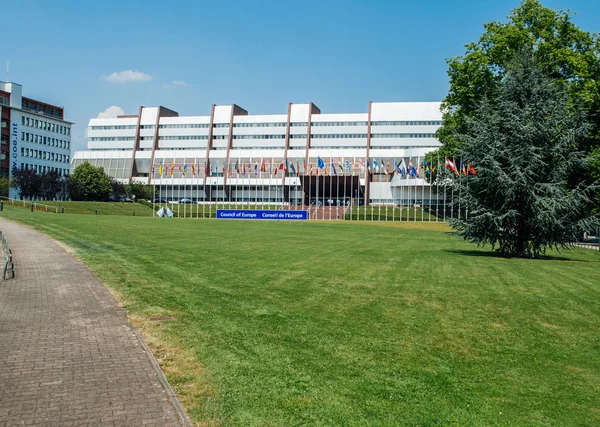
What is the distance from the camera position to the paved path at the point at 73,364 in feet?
18.8

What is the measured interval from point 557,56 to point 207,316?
4153cm

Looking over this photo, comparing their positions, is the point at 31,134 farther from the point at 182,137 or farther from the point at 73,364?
the point at 73,364

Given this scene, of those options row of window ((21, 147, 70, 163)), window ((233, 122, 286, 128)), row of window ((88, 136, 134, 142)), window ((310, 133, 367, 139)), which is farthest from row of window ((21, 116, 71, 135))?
window ((310, 133, 367, 139))

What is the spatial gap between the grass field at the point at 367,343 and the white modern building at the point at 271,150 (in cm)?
8336

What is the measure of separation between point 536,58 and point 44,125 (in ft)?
351

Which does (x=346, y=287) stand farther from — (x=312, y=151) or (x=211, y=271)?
(x=312, y=151)

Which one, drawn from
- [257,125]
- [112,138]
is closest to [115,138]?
[112,138]

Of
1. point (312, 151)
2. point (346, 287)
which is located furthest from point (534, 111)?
point (312, 151)

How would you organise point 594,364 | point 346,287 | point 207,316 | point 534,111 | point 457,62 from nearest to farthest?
point 594,364 → point 207,316 → point 346,287 → point 534,111 → point 457,62

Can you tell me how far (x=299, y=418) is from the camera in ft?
19.4

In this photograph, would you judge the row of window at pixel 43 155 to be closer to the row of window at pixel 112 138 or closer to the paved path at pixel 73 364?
the row of window at pixel 112 138

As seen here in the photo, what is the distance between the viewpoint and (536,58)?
4238 centimetres

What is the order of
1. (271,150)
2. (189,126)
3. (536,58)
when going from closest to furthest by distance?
(536,58) → (271,150) → (189,126)

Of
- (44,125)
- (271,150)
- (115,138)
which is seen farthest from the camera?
(115,138)
